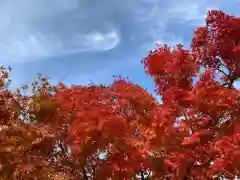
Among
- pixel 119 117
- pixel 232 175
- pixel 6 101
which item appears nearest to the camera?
pixel 119 117

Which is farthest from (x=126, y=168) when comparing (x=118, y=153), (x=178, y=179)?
(x=178, y=179)

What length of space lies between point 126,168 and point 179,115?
264cm

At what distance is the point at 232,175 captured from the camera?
12062 millimetres

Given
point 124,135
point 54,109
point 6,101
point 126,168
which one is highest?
point 6,101

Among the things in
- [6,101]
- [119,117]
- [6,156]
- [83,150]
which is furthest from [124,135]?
[6,101]

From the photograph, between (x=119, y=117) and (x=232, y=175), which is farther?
(x=232, y=175)

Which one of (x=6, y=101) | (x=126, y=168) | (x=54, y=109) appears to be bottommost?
(x=126, y=168)

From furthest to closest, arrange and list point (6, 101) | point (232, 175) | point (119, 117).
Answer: point (6, 101) → point (232, 175) → point (119, 117)

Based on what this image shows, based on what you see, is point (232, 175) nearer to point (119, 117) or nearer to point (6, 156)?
point (119, 117)

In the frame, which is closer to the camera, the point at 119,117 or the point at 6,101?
the point at 119,117

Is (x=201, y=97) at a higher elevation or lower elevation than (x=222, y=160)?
higher

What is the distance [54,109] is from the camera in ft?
40.1

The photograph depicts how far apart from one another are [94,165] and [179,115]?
127 inches

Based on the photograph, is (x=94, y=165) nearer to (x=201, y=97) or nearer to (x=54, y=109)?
(x=54, y=109)
